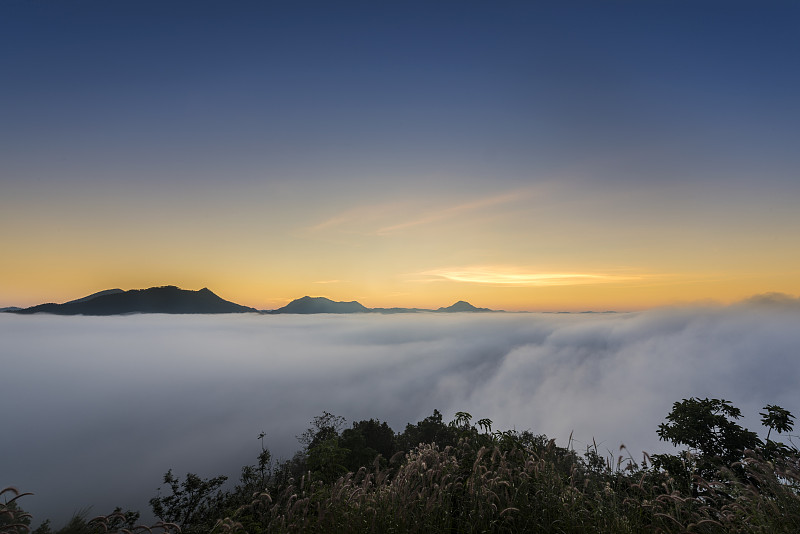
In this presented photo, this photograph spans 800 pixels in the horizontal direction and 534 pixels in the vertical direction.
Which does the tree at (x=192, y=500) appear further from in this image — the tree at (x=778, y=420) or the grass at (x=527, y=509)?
the tree at (x=778, y=420)

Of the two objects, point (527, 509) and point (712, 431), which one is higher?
point (527, 509)

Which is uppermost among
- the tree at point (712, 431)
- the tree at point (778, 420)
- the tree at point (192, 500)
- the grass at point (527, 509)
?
the grass at point (527, 509)

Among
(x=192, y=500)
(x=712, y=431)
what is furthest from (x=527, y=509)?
(x=192, y=500)

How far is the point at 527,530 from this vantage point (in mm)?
4348

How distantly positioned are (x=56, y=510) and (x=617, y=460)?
21741 centimetres

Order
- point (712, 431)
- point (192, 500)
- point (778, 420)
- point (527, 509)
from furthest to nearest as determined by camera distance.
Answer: point (192, 500), point (712, 431), point (778, 420), point (527, 509)

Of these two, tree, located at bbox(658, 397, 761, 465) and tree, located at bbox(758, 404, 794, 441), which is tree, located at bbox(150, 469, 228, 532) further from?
tree, located at bbox(758, 404, 794, 441)

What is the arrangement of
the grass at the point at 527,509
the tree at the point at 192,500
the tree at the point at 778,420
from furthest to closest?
1. the tree at the point at 192,500
2. the tree at the point at 778,420
3. the grass at the point at 527,509

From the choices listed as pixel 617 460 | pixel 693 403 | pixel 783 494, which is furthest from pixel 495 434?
pixel 693 403

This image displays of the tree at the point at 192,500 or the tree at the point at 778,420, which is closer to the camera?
the tree at the point at 778,420

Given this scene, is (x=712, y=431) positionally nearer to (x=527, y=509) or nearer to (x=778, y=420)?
(x=778, y=420)

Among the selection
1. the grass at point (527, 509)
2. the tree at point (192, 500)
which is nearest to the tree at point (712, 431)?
the grass at point (527, 509)

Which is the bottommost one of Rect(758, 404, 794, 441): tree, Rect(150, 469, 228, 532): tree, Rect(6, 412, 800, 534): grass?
Rect(150, 469, 228, 532): tree

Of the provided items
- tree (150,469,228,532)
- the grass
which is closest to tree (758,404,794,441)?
the grass
